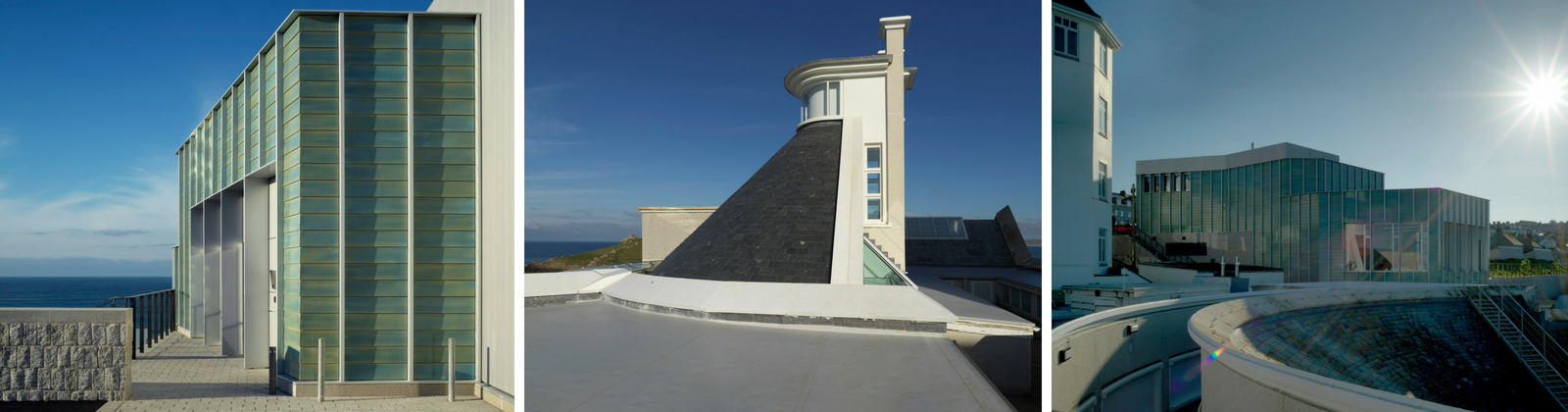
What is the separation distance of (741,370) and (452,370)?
134 inches

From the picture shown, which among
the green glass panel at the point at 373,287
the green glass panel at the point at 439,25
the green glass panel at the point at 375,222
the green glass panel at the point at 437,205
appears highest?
the green glass panel at the point at 439,25

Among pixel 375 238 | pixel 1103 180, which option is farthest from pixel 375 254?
pixel 1103 180

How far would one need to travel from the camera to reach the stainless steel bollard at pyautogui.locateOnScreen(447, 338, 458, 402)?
16.7 feet

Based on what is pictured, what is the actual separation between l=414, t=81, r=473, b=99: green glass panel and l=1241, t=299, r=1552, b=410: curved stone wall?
12.1m

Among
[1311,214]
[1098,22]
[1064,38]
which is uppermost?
[1098,22]

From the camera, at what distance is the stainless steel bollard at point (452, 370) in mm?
5082

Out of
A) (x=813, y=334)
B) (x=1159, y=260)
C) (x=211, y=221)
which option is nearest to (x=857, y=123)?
(x=813, y=334)

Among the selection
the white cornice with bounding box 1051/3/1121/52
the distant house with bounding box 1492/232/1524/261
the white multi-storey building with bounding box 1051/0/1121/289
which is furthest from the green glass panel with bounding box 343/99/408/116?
the distant house with bounding box 1492/232/1524/261

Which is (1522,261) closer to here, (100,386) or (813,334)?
Answer: (813,334)

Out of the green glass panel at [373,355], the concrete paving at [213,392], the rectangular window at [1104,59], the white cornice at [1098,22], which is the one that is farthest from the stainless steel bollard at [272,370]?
the rectangular window at [1104,59]

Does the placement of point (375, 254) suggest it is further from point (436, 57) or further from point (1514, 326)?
point (1514, 326)

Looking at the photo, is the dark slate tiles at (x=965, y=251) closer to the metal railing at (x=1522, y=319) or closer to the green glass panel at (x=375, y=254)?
the metal railing at (x=1522, y=319)

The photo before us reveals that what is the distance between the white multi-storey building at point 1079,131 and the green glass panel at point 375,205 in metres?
7.48

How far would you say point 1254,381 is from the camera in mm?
4016
